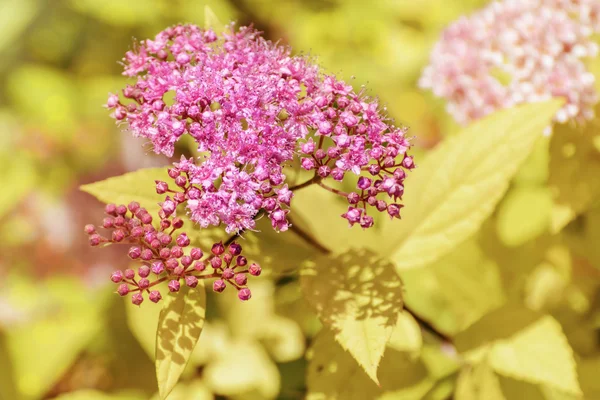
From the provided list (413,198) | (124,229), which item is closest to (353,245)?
(413,198)

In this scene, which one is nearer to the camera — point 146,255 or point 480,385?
point 146,255

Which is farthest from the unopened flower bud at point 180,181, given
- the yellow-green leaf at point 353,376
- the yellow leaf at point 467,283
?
the yellow leaf at point 467,283

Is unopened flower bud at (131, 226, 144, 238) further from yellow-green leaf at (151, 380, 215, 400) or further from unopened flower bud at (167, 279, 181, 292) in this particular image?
yellow-green leaf at (151, 380, 215, 400)

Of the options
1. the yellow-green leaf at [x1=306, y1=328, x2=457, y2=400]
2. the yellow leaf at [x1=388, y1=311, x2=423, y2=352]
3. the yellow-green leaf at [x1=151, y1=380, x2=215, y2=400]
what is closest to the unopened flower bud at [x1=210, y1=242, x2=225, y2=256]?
the yellow-green leaf at [x1=306, y1=328, x2=457, y2=400]

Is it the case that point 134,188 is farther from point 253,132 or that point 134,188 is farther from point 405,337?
point 405,337

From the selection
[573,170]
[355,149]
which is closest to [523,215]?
[573,170]

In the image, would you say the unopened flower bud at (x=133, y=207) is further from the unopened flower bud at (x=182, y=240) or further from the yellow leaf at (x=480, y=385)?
the yellow leaf at (x=480, y=385)
